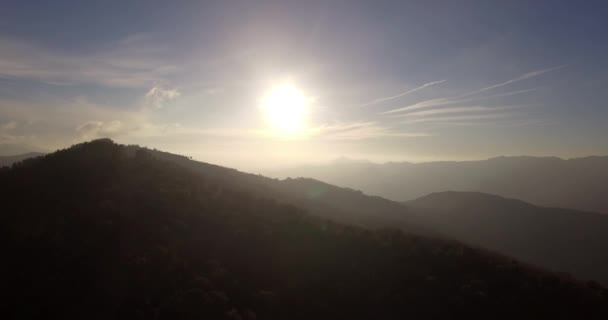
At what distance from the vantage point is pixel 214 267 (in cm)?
1468

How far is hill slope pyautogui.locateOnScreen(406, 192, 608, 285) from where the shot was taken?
69625 mm

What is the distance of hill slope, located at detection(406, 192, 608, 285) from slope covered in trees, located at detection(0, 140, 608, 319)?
48.7 metres

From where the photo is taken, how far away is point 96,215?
54.0 feet

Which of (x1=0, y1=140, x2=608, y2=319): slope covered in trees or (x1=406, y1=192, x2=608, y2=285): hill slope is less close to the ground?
(x1=0, y1=140, x2=608, y2=319): slope covered in trees

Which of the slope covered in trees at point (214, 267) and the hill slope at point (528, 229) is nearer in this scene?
the slope covered in trees at point (214, 267)

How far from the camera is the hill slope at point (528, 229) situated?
69625 mm

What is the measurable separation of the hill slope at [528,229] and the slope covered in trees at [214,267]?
48.7 metres

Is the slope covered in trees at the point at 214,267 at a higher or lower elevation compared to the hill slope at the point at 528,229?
higher

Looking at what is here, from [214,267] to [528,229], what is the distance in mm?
101916

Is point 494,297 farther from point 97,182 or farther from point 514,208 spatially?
point 514,208

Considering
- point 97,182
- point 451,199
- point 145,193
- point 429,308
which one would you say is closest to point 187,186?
point 145,193

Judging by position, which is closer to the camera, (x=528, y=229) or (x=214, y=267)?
(x=214, y=267)

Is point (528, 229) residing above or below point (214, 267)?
below

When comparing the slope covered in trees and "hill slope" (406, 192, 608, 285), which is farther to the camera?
"hill slope" (406, 192, 608, 285)
